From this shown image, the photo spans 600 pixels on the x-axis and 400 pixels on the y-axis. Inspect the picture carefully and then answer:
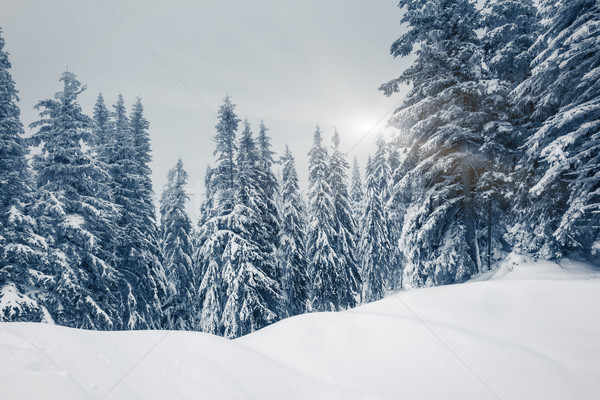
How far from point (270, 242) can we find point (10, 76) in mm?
13900

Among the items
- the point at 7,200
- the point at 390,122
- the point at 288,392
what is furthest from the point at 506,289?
the point at 7,200

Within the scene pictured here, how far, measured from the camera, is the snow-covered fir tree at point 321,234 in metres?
20.6

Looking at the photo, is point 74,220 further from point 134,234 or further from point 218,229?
point 218,229

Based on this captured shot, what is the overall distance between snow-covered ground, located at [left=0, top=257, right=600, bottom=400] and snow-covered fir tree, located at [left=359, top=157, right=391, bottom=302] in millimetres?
23359

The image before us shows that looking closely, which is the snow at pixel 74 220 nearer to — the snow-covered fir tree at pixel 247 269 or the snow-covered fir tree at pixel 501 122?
the snow-covered fir tree at pixel 247 269

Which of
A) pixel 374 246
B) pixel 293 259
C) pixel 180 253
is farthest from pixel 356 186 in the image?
pixel 180 253

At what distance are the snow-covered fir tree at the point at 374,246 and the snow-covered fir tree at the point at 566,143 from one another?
19198 millimetres

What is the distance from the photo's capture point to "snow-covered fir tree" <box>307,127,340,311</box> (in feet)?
67.7

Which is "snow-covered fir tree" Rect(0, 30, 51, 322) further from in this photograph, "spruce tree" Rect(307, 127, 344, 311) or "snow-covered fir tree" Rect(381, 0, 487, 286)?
"spruce tree" Rect(307, 127, 344, 311)

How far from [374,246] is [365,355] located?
25252 mm

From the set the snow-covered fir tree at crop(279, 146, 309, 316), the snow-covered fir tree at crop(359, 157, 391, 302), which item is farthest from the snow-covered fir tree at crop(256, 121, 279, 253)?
the snow-covered fir tree at crop(359, 157, 391, 302)

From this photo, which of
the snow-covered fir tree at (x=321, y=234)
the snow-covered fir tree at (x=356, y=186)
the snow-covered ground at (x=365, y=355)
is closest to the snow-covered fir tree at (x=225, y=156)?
the snow-covered fir tree at (x=321, y=234)

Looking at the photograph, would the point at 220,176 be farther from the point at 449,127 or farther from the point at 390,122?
the point at 449,127

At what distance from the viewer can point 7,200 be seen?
10375 millimetres
